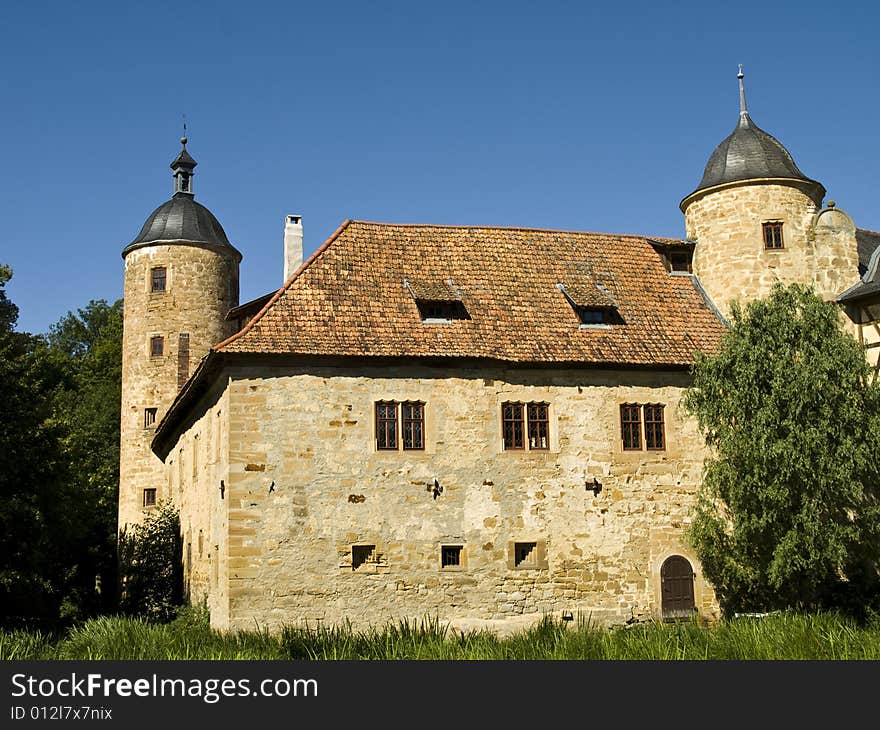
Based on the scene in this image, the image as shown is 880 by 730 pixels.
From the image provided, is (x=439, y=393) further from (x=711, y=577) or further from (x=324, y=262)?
(x=711, y=577)

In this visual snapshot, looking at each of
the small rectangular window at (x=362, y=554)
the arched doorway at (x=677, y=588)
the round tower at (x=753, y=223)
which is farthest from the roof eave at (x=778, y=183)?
the small rectangular window at (x=362, y=554)

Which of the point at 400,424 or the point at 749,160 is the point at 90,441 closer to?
the point at 400,424

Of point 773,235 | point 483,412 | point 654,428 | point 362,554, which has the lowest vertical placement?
point 362,554

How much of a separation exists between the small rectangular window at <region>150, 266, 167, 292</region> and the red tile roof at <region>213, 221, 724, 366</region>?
13.0 metres

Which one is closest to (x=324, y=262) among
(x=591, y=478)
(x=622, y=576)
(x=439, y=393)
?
(x=439, y=393)

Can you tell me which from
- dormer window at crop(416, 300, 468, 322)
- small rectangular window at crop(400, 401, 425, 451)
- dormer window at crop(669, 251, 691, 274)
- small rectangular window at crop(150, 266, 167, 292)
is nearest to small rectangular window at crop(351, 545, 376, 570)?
small rectangular window at crop(400, 401, 425, 451)

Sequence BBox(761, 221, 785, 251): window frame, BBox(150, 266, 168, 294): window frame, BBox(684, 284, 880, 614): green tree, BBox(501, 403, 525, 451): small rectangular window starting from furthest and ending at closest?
BBox(150, 266, 168, 294): window frame
BBox(761, 221, 785, 251): window frame
BBox(501, 403, 525, 451): small rectangular window
BBox(684, 284, 880, 614): green tree

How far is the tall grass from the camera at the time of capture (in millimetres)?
15250

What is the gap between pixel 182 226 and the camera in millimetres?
35375

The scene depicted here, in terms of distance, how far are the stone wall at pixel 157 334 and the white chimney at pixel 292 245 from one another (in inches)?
386

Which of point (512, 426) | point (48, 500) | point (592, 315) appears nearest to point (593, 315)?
point (592, 315)

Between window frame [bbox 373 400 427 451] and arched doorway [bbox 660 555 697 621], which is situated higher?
window frame [bbox 373 400 427 451]

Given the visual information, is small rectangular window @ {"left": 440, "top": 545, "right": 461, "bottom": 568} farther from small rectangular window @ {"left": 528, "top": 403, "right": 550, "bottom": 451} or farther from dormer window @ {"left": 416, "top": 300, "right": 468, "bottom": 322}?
dormer window @ {"left": 416, "top": 300, "right": 468, "bottom": 322}

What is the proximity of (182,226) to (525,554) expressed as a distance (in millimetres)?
19847
